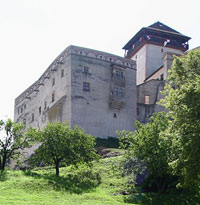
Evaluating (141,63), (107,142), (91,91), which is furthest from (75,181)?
(141,63)

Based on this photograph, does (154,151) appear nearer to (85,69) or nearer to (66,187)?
(66,187)

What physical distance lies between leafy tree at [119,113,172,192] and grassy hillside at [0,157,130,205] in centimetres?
244

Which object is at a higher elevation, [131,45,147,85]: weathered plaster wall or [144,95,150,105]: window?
[131,45,147,85]: weathered plaster wall

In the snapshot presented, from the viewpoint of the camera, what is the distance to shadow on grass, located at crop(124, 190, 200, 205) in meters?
23.5

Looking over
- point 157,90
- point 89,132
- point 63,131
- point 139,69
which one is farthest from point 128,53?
point 63,131

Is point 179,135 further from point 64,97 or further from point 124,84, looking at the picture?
point 124,84

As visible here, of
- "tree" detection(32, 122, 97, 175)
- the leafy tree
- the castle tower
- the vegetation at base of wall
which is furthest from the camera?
the castle tower

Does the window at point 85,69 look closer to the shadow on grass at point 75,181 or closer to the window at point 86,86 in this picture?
the window at point 86,86

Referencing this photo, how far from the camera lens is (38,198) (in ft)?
68.9

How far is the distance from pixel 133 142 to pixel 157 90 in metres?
28.3

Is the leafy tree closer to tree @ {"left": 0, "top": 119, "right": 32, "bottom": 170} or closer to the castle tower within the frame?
tree @ {"left": 0, "top": 119, "right": 32, "bottom": 170}

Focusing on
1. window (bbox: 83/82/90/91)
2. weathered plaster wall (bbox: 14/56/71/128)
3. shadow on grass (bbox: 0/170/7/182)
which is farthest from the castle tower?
shadow on grass (bbox: 0/170/7/182)

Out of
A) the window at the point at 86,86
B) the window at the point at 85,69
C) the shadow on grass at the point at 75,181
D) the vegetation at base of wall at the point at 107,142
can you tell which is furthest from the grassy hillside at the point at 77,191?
the window at the point at 85,69

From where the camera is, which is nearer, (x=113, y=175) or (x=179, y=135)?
(x=179, y=135)
